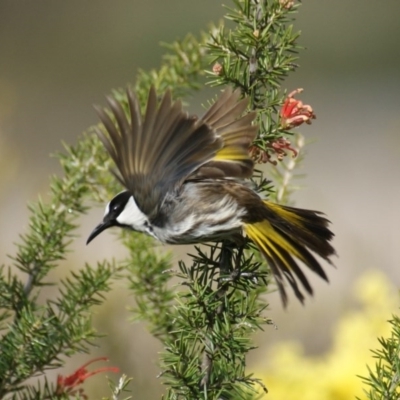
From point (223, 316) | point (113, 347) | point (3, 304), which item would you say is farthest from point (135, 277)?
point (113, 347)

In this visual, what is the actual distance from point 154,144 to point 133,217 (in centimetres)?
→ 14

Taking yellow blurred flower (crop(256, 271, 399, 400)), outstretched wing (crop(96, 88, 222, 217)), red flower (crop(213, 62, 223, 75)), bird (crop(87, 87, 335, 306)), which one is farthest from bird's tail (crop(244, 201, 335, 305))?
yellow blurred flower (crop(256, 271, 399, 400))

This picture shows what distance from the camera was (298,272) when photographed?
1.21 meters

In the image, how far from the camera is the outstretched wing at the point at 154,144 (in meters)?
1.19

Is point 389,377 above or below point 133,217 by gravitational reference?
below

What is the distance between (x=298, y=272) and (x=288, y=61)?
292mm

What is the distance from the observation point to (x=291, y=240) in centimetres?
125

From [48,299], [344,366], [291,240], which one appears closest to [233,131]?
[291,240]

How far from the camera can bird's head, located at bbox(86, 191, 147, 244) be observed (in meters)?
1.32

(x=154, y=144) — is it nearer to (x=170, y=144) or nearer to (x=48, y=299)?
(x=170, y=144)

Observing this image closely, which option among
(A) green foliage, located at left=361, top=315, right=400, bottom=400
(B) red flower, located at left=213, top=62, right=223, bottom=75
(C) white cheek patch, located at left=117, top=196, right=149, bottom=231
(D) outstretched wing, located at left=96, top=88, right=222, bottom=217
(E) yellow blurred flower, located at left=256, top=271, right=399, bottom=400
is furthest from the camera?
(E) yellow blurred flower, located at left=256, top=271, right=399, bottom=400

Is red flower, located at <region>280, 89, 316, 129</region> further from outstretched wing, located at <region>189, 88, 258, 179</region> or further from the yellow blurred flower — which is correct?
the yellow blurred flower

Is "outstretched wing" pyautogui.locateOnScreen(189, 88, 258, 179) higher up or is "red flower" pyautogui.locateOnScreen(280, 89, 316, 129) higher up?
"outstretched wing" pyautogui.locateOnScreen(189, 88, 258, 179)

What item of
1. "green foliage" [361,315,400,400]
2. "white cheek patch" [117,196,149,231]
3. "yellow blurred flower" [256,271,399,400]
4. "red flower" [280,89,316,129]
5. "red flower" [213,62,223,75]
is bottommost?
"green foliage" [361,315,400,400]
